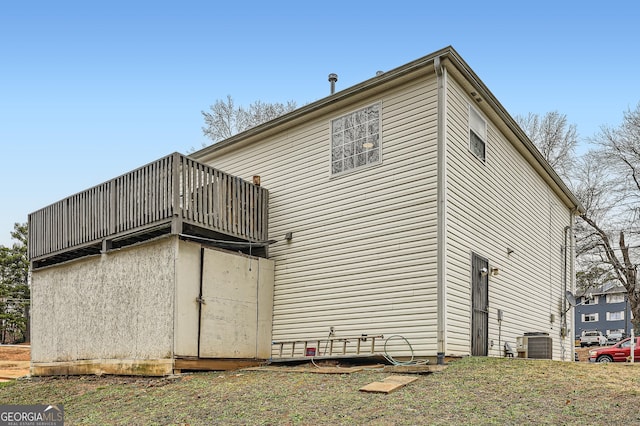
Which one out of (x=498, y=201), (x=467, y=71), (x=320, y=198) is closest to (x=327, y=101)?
(x=320, y=198)

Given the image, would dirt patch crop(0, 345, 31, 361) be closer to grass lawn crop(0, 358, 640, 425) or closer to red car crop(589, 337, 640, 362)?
grass lawn crop(0, 358, 640, 425)

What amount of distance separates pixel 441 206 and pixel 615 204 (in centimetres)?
2226

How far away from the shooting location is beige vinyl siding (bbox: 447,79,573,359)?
1041cm

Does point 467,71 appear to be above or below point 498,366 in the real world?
above

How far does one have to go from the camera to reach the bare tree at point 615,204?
27.7 meters

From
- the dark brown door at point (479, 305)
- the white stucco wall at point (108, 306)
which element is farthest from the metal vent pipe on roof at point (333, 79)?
the white stucco wall at point (108, 306)

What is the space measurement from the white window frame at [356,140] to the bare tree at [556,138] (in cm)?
2041

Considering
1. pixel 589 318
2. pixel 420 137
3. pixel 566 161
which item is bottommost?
pixel 589 318

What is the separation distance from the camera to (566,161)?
29.5 metres

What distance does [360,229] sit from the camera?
11.1 metres

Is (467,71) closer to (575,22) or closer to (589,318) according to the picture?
(575,22)

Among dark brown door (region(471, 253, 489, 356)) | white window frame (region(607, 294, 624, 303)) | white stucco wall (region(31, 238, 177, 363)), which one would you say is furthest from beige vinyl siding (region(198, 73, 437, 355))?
white window frame (region(607, 294, 624, 303))

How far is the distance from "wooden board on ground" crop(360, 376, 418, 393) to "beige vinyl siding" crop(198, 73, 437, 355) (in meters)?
1.56

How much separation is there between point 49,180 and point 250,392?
60.6ft
